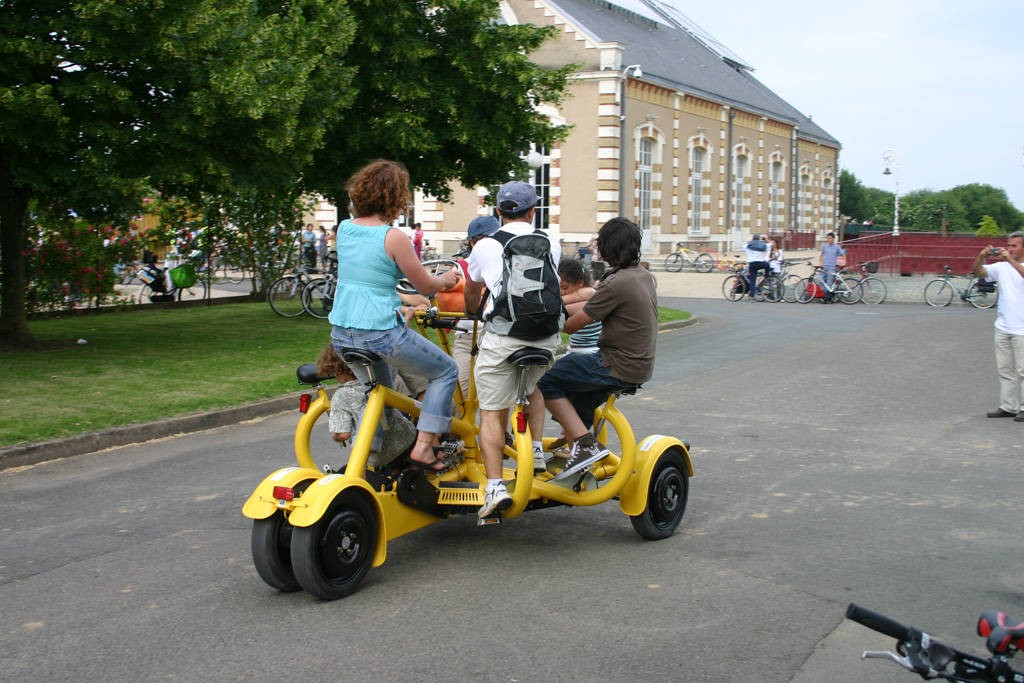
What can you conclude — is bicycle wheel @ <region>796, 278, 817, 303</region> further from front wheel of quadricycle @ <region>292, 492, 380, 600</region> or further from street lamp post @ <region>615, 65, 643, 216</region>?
front wheel of quadricycle @ <region>292, 492, 380, 600</region>

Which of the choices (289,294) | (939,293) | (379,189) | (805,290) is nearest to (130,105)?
(289,294)

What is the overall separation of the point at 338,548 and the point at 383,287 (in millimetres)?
1302

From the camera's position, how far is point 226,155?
46.5ft

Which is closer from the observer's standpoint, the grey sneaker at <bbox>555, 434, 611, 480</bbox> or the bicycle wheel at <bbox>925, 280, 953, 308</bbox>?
the grey sneaker at <bbox>555, 434, 611, 480</bbox>

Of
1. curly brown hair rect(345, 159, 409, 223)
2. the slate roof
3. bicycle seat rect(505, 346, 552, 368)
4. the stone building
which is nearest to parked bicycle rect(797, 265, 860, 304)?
the stone building

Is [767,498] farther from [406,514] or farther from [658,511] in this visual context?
[406,514]

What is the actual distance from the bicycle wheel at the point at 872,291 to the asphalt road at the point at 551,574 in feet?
63.2

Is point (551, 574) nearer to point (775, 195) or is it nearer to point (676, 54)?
point (676, 54)

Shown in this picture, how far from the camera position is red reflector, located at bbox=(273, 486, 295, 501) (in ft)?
16.5

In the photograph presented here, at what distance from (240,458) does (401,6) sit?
12951mm

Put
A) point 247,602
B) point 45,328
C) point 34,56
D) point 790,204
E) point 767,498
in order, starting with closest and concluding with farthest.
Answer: point 247,602, point 767,498, point 34,56, point 45,328, point 790,204

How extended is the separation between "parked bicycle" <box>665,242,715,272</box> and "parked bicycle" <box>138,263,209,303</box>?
66.4ft

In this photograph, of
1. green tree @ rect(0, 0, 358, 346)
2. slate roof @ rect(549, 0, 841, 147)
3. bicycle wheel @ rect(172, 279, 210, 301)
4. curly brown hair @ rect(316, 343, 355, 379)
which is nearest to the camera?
curly brown hair @ rect(316, 343, 355, 379)

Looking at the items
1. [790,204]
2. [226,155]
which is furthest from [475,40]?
[790,204]
